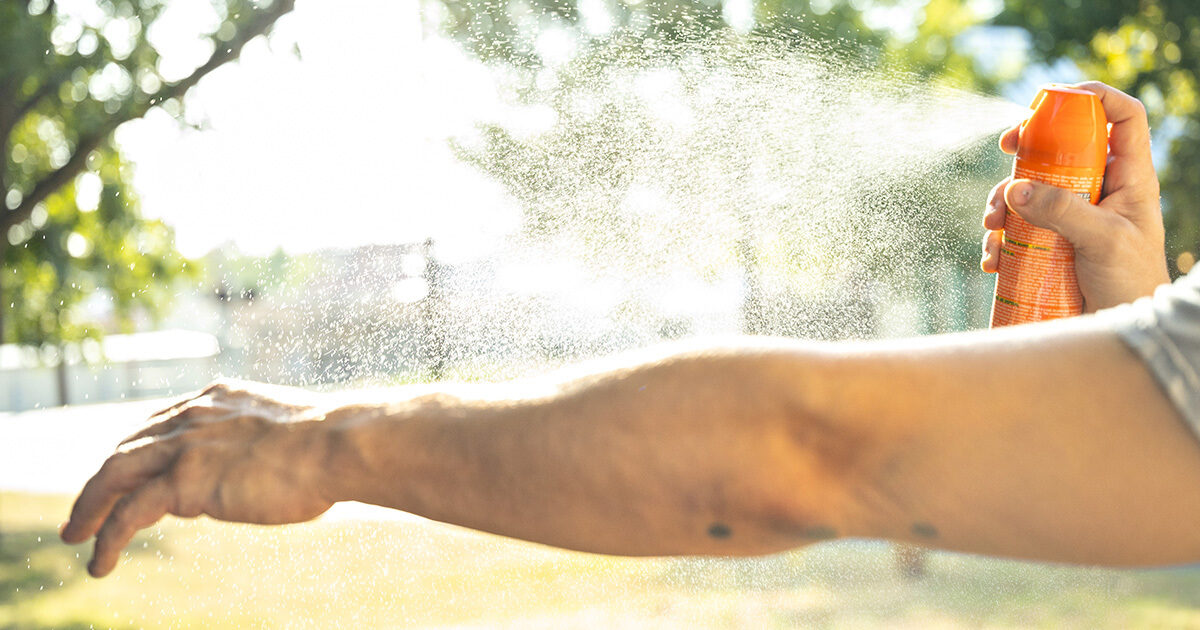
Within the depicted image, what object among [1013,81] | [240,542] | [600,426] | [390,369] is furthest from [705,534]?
[1013,81]

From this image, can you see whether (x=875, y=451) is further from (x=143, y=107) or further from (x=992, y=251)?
(x=143, y=107)

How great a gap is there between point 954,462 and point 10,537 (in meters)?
8.62

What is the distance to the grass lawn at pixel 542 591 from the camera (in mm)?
5141

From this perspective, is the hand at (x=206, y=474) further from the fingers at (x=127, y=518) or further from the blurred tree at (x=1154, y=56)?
the blurred tree at (x=1154, y=56)

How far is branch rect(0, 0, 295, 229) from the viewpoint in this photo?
18.8 feet

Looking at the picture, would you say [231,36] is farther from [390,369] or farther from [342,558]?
[342,558]

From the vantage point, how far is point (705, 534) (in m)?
1.08

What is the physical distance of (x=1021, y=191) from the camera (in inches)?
72.2

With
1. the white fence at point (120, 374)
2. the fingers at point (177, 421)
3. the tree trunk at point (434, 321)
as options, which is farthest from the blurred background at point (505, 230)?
the white fence at point (120, 374)

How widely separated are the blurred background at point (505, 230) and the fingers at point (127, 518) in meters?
2.79

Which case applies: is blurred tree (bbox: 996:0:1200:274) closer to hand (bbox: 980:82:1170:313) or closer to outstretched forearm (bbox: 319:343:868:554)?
hand (bbox: 980:82:1170:313)

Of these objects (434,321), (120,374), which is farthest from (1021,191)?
(120,374)

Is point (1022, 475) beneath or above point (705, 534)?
above

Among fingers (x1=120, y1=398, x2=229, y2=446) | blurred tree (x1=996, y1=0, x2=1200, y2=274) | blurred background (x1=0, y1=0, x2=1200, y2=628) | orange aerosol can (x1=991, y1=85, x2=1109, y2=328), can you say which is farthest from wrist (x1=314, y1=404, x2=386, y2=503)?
blurred tree (x1=996, y1=0, x2=1200, y2=274)
